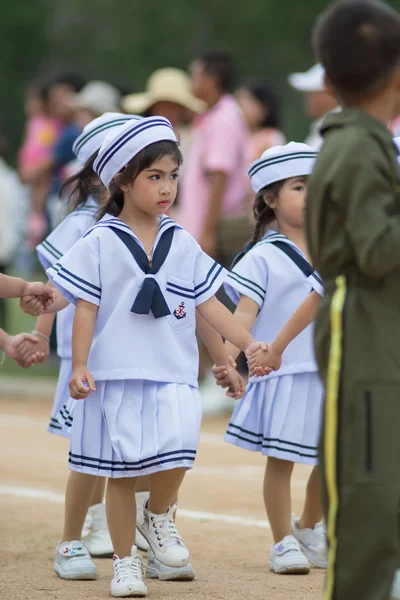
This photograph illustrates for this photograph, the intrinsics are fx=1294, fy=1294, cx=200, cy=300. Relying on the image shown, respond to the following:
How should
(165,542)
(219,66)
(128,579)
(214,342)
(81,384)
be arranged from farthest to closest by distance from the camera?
(219,66) < (214,342) < (165,542) < (128,579) < (81,384)

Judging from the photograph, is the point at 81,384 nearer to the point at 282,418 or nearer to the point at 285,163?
the point at 282,418

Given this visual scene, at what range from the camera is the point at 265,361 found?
190 inches

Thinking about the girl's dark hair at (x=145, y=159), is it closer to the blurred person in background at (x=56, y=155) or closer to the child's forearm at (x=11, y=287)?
the child's forearm at (x=11, y=287)

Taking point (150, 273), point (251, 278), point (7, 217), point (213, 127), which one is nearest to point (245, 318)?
point (251, 278)

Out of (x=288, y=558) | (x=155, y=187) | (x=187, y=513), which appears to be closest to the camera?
(x=155, y=187)

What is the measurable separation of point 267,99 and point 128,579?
6658 mm

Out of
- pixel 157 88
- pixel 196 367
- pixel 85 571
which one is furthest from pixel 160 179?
pixel 157 88

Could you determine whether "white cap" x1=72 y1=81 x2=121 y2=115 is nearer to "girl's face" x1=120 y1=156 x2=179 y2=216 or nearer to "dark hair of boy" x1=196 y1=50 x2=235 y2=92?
"dark hair of boy" x1=196 y1=50 x2=235 y2=92

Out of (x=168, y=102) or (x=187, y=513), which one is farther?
(x=168, y=102)

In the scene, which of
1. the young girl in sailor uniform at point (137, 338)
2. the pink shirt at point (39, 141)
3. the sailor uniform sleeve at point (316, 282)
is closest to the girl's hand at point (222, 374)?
the young girl in sailor uniform at point (137, 338)

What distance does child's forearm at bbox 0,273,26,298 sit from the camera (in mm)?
5043

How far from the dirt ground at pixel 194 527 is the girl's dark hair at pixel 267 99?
279 cm

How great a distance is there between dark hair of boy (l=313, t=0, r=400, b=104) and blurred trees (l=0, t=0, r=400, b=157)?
2538 cm

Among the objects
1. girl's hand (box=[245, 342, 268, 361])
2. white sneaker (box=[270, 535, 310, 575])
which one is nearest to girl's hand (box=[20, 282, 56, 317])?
girl's hand (box=[245, 342, 268, 361])
